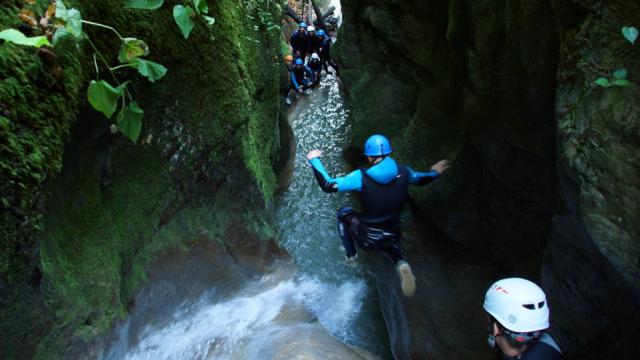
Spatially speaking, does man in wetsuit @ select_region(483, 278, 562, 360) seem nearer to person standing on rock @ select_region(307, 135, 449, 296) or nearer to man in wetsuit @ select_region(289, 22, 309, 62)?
person standing on rock @ select_region(307, 135, 449, 296)

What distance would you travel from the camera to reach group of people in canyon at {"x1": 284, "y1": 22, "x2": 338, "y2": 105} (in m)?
15.1

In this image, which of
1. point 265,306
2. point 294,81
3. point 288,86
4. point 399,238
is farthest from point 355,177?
A: point 294,81

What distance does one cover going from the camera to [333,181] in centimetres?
524

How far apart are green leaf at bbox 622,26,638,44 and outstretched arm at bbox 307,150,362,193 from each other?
2992 millimetres

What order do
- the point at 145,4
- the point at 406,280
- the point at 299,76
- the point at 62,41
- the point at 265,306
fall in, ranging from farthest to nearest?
the point at 299,76
the point at 265,306
the point at 406,280
the point at 145,4
the point at 62,41

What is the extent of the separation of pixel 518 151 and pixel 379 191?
4.84 feet

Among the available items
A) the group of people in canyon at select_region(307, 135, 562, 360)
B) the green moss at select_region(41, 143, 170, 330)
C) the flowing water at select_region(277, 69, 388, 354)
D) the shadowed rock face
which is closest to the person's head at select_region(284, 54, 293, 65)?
the flowing water at select_region(277, 69, 388, 354)

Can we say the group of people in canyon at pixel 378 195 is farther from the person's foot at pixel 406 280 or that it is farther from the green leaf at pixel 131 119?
the green leaf at pixel 131 119

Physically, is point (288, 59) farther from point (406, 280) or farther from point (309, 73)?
point (406, 280)

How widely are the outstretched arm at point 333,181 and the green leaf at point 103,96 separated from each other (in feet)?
8.39

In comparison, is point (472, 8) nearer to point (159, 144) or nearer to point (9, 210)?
point (159, 144)

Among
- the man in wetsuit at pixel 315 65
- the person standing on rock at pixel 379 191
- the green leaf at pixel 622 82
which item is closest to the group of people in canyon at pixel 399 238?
the person standing on rock at pixel 379 191

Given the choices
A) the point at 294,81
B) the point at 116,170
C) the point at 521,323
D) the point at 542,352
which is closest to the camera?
the point at 542,352

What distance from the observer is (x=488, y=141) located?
5.29 m
